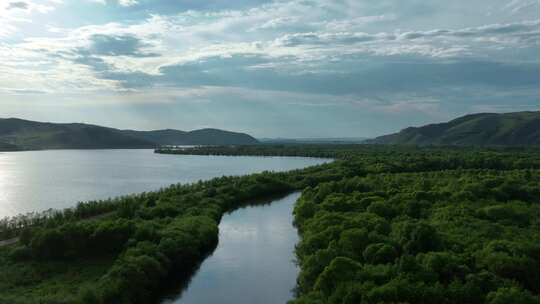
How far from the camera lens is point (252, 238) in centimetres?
5503

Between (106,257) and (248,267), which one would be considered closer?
(106,257)

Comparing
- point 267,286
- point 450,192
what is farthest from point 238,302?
point 450,192

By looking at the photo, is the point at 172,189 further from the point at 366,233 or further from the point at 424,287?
the point at 424,287

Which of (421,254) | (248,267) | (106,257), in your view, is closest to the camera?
(421,254)

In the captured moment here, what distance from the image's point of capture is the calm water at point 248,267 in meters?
35.4

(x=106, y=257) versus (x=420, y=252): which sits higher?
(x=420, y=252)

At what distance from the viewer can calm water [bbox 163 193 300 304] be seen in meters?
35.4

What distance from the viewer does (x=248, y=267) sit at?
42.7 metres

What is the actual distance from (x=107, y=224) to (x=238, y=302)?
14819 mm

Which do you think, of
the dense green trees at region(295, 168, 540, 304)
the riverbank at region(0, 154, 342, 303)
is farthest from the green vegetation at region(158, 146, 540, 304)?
the riverbank at region(0, 154, 342, 303)

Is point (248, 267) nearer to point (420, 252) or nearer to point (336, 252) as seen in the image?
point (336, 252)

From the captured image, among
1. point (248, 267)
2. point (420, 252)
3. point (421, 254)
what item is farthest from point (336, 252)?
point (248, 267)

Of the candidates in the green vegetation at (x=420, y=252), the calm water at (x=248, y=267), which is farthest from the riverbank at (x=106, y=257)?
the green vegetation at (x=420, y=252)

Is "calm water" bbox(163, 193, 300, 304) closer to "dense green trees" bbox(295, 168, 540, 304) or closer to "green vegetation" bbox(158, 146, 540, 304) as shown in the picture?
"green vegetation" bbox(158, 146, 540, 304)
